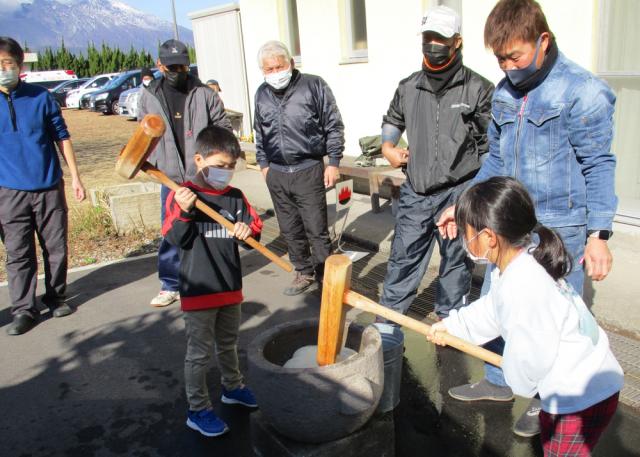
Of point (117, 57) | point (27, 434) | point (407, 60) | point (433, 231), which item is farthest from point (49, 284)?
point (117, 57)

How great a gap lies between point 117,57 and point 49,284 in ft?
146

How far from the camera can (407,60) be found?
288 inches

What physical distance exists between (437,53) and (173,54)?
2265mm

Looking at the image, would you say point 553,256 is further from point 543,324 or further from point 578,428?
point 578,428

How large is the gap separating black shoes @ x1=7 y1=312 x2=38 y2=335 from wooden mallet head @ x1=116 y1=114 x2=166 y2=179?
8.03 ft

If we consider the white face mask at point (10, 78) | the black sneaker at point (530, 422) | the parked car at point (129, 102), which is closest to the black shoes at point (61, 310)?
the white face mask at point (10, 78)

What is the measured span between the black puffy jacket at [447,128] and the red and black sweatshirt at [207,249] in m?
1.16

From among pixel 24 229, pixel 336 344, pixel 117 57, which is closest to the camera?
pixel 336 344

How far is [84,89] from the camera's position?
26.9 metres

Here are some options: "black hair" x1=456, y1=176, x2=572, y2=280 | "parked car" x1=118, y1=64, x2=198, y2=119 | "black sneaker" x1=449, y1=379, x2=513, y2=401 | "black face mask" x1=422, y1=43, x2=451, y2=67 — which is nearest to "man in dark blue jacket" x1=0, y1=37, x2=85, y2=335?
"black face mask" x1=422, y1=43, x2=451, y2=67

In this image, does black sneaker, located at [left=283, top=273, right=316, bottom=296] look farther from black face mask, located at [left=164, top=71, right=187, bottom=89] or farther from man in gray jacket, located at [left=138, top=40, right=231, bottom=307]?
black face mask, located at [left=164, top=71, right=187, bottom=89]

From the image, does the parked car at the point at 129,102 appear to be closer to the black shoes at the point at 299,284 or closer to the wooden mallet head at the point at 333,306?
the black shoes at the point at 299,284

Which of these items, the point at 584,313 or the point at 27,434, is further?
the point at 27,434

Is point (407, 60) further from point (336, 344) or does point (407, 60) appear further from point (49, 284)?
point (336, 344)
